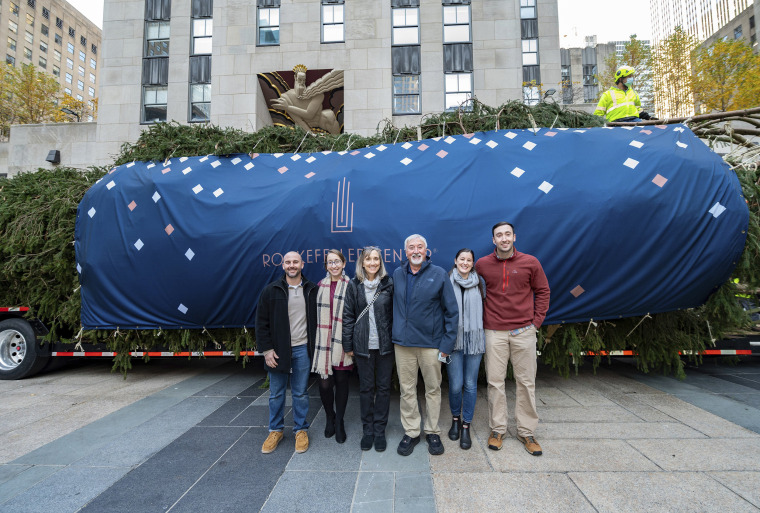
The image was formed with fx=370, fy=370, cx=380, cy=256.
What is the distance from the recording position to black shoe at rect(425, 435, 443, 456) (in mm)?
3264

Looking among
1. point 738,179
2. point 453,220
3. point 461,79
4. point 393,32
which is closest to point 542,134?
point 453,220

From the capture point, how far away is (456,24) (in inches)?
742

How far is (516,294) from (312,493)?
236 centimetres

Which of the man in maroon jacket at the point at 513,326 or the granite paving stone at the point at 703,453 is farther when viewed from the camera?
the man in maroon jacket at the point at 513,326

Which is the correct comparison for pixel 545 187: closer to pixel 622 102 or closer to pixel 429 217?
pixel 429 217

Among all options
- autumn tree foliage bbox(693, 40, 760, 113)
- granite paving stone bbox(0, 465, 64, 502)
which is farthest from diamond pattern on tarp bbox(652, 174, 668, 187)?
autumn tree foliage bbox(693, 40, 760, 113)

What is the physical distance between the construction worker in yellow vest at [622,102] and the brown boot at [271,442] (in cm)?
614

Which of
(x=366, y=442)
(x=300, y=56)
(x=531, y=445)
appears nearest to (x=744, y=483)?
(x=531, y=445)

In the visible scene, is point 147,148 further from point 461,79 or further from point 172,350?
point 461,79

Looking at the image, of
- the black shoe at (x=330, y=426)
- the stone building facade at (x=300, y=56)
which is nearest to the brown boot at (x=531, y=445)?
the black shoe at (x=330, y=426)

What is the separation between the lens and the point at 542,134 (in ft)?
15.4

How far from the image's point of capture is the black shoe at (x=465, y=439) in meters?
3.38

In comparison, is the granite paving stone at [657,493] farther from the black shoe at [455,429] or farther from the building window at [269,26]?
the building window at [269,26]

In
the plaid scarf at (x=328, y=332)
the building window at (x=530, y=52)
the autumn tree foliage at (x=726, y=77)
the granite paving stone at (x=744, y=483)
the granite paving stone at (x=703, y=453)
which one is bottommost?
the granite paving stone at (x=744, y=483)
